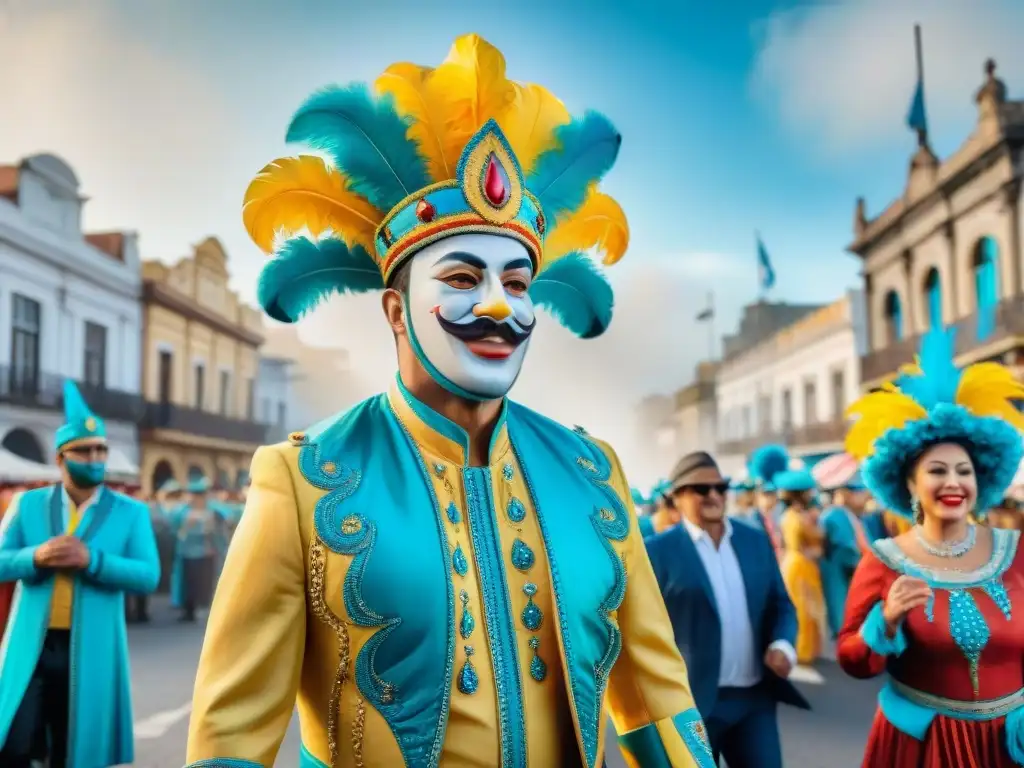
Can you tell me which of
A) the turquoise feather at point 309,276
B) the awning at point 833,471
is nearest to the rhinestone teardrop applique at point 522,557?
the turquoise feather at point 309,276

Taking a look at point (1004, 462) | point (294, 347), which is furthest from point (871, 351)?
point (294, 347)

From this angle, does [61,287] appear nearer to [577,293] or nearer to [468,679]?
[577,293]

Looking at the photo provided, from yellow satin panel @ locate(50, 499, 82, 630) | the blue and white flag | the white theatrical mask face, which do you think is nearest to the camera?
the white theatrical mask face

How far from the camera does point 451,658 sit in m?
2.03

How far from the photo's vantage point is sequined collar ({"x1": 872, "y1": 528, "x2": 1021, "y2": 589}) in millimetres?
3623

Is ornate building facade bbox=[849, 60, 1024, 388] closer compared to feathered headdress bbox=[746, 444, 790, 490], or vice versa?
feathered headdress bbox=[746, 444, 790, 490]

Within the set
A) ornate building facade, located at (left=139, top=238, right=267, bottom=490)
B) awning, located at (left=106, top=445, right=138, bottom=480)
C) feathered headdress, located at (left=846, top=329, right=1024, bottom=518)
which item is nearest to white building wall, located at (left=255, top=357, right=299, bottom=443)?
ornate building facade, located at (left=139, top=238, right=267, bottom=490)

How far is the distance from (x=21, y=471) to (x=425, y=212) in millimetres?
15404

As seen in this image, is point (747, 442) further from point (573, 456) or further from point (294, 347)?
point (573, 456)

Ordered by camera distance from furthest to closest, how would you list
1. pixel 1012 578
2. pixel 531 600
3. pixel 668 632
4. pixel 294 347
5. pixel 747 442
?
1. pixel 294 347
2. pixel 747 442
3. pixel 1012 578
4. pixel 668 632
5. pixel 531 600

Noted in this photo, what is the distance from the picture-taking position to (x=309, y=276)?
2.51 metres

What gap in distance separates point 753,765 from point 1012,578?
1408 mm

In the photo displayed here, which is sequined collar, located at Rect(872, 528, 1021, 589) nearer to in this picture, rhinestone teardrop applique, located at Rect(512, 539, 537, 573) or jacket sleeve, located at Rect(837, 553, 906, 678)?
jacket sleeve, located at Rect(837, 553, 906, 678)

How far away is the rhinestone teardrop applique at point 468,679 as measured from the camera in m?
2.05
